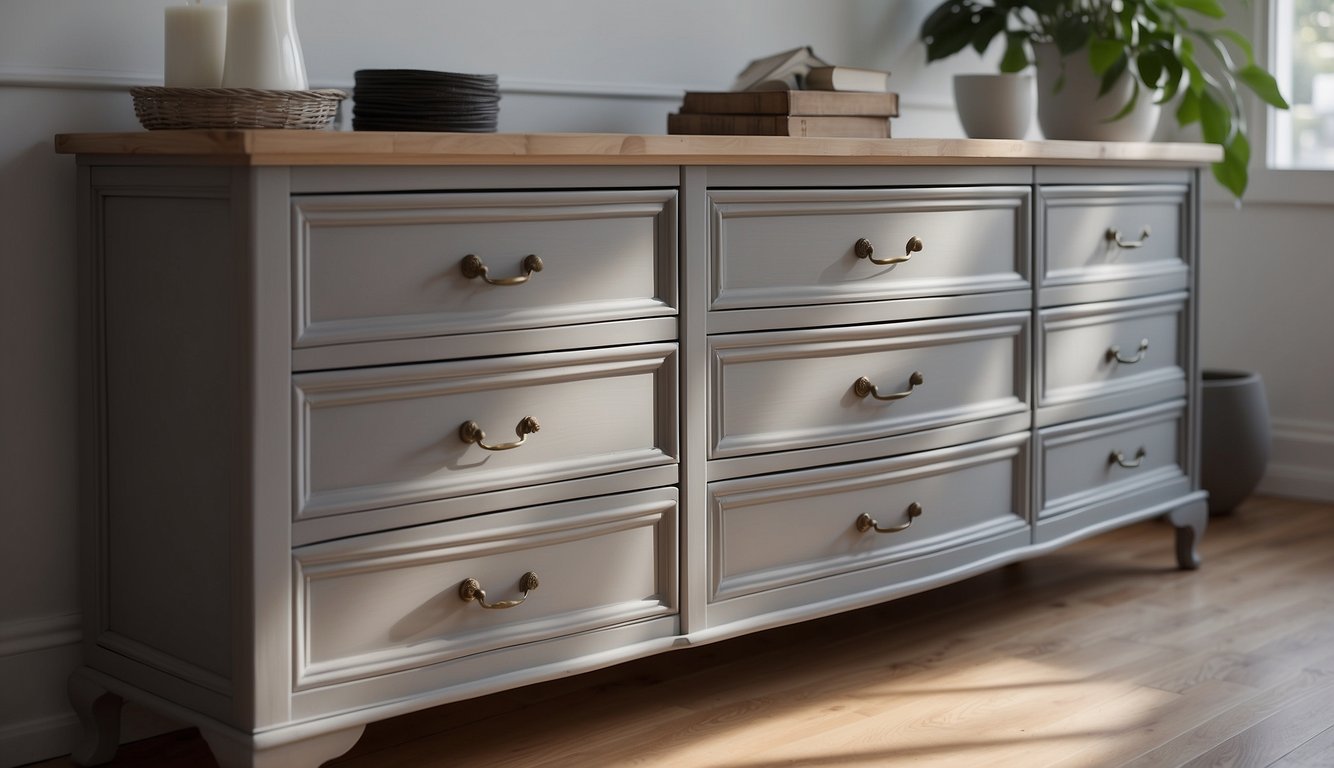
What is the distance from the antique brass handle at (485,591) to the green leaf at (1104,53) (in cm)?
145

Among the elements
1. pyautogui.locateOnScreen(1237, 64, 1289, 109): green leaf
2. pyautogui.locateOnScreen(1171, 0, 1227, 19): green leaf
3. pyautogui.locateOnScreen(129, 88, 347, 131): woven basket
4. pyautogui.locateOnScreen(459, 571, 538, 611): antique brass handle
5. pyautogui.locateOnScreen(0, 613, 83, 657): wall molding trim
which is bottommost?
pyautogui.locateOnScreen(0, 613, 83, 657): wall molding trim

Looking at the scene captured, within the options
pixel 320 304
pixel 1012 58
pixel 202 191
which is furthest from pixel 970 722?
pixel 1012 58

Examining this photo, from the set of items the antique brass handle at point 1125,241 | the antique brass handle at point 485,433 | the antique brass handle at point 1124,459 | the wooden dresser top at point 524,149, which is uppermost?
the wooden dresser top at point 524,149

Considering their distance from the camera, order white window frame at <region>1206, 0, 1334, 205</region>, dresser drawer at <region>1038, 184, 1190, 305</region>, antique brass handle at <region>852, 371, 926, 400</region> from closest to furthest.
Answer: antique brass handle at <region>852, 371, 926, 400</region>, dresser drawer at <region>1038, 184, 1190, 305</region>, white window frame at <region>1206, 0, 1334, 205</region>

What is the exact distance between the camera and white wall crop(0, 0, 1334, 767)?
5.71ft

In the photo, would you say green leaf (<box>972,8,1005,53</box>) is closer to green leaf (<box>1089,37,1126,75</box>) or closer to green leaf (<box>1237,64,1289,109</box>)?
green leaf (<box>1089,37,1126,75</box>)

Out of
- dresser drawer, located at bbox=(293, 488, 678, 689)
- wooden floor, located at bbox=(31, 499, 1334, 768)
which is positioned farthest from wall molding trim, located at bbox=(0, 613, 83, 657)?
dresser drawer, located at bbox=(293, 488, 678, 689)

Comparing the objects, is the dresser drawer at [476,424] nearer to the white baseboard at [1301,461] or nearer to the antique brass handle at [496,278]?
the antique brass handle at [496,278]

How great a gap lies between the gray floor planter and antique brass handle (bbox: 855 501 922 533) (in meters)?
1.22

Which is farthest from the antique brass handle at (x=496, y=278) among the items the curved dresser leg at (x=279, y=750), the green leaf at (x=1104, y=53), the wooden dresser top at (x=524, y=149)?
the green leaf at (x=1104, y=53)

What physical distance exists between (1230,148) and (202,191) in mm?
2006

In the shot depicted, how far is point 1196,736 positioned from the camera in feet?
6.08

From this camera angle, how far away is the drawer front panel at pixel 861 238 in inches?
73.5

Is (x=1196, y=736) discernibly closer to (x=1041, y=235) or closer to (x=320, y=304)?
(x=1041, y=235)
